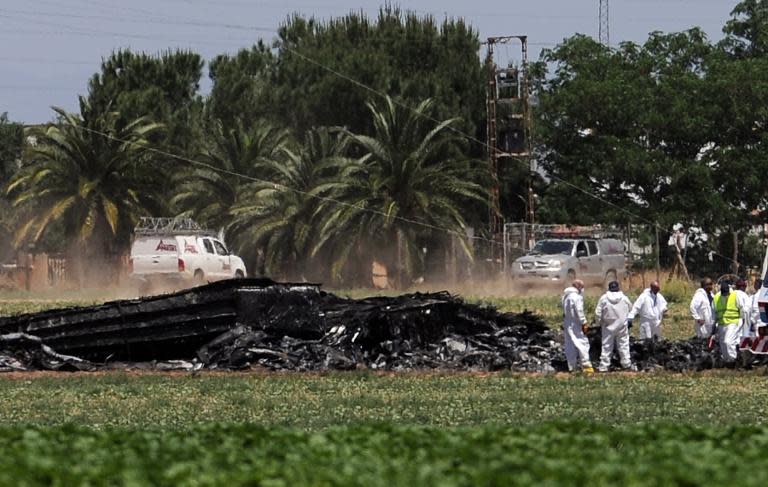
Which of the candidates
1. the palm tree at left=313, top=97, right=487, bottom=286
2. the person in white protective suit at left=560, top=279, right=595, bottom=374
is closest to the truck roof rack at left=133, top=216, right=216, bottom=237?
the palm tree at left=313, top=97, right=487, bottom=286

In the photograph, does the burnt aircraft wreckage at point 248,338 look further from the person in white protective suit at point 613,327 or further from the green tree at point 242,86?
the green tree at point 242,86

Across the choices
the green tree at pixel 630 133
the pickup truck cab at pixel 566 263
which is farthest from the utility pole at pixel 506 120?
the pickup truck cab at pixel 566 263

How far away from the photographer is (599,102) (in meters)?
67.9

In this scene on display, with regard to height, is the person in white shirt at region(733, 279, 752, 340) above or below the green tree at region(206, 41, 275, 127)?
below

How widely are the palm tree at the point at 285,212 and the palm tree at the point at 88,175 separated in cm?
385

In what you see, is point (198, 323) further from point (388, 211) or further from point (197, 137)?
point (197, 137)

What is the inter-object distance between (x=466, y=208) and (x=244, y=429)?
191ft

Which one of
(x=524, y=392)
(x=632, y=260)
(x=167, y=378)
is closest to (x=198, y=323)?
(x=167, y=378)

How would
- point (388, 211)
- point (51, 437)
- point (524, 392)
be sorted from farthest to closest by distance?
point (388, 211) < point (524, 392) < point (51, 437)

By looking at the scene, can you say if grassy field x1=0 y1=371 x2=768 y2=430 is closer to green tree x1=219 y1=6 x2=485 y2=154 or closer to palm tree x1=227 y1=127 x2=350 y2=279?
palm tree x1=227 y1=127 x2=350 y2=279

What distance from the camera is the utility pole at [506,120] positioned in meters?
68.8

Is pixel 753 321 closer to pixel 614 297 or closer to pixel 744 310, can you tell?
pixel 744 310

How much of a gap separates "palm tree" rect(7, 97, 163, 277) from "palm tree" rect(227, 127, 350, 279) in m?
3.85

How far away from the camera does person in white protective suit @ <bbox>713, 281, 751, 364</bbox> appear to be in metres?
28.2
